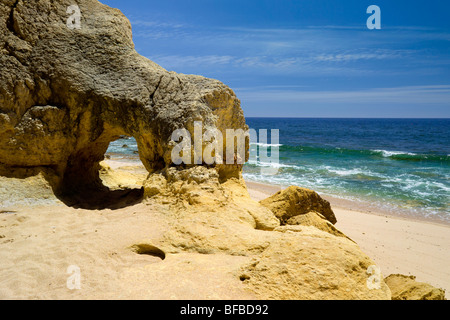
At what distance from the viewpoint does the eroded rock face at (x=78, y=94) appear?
20.7ft

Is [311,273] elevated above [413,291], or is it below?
above

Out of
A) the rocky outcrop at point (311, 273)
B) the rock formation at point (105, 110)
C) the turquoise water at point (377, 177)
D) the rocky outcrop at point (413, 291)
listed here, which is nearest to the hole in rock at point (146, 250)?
the rock formation at point (105, 110)

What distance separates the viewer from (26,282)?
3.66 metres

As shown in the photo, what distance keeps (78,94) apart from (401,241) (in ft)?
27.9

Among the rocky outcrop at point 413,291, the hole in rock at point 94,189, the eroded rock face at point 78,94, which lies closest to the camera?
the rocky outcrop at point 413,291

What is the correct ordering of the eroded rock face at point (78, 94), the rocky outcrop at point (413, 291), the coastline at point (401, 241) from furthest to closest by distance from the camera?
the coastline at point (401, 241) < the eroded rock face at point (78, 94) < the rocky outcrop at point (413, 291)

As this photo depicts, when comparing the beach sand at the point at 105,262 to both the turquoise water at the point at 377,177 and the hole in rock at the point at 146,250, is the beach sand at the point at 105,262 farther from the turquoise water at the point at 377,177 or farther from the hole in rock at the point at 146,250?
the turquoise water at the point at 377,177

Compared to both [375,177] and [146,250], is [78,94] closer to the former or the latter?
[146,250]

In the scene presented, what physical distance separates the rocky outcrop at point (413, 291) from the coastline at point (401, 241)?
235cm

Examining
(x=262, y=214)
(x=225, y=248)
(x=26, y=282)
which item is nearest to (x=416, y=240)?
(x=262, y=214)

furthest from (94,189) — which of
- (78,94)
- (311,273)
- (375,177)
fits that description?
(375,177)

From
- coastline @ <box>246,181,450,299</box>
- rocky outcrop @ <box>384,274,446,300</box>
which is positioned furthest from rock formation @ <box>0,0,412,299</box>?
coastline @ <box>246,181,450,299</box>

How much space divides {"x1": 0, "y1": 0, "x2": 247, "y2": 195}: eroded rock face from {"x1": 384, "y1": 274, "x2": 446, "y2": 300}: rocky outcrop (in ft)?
11.8

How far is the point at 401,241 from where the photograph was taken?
8.62 metres
